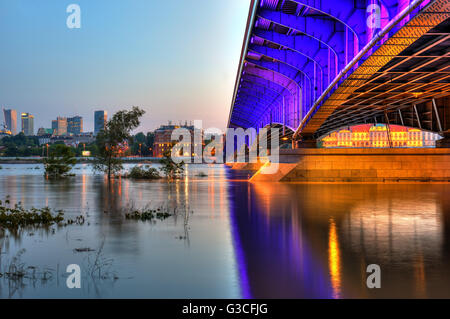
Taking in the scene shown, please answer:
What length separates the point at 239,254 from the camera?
10648 millimetres

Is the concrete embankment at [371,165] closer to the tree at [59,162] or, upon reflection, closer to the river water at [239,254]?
the river water at [239,254]

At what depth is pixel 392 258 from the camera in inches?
399

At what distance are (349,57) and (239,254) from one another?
17848 millimetres

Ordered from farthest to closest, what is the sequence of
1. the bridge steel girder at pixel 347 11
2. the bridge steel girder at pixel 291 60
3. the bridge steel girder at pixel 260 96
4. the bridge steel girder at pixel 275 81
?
the bridge steel girder at pixel 260 96, the bridge steel girder at pixel 275 81, the bridge steel girder at pixel 291 60, the bridge steel girder at pixel 347 11

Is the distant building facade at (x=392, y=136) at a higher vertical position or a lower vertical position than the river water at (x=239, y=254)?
higher

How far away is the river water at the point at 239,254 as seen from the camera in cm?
786

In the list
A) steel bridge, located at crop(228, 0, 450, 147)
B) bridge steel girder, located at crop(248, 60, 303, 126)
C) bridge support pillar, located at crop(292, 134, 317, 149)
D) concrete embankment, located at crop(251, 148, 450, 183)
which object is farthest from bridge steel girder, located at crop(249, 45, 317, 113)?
bridge support pillar, located at crop(292, 134, 317, 149)

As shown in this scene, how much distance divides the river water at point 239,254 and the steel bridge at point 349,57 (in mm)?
6505

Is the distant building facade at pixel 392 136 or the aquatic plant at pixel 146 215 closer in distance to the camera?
the aquatic plant at pixel 146 215

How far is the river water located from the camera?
25.8 feet

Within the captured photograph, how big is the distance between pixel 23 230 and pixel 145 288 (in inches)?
313

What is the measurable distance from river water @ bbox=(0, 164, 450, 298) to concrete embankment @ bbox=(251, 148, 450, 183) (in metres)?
18.1

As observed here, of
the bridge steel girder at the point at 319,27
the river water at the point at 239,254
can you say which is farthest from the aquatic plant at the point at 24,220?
the bridge steel girder at the point at 319,27
